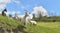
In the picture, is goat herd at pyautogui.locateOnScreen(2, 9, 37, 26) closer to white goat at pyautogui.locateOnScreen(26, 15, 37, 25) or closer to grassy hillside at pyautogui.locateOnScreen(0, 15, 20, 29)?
white goat at pyautogui.locateOnScreen(26, 15, 37, 25)

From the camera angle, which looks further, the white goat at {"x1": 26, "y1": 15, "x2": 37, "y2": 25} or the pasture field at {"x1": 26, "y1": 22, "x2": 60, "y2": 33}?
the pasture field at {"x1": 26, "y1": 22, "x2": 60, "y2": 33}

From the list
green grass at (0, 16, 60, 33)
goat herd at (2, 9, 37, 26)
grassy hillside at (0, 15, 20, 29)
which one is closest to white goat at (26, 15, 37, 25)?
goat herd at (2, 9, 37, 26)

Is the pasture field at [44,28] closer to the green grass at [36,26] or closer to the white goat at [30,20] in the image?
the green grass at [36,26]

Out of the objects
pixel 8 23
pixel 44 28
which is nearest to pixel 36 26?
pixel 44 28

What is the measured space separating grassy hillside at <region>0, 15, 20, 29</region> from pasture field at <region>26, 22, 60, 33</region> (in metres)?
0.62

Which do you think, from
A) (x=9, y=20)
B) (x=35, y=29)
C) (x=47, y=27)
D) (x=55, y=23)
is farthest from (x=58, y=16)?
(x=9, y=20)

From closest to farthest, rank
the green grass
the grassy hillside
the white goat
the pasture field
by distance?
1. the grassy hillside
2. the green grass
3. the white goat
4. the pasture field

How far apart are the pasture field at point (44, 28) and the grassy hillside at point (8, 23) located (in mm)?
624

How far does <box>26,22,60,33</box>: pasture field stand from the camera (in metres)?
10.4

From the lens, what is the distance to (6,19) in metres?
10.4

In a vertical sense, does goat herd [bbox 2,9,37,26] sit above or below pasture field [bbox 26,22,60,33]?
above

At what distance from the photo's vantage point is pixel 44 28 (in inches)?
429

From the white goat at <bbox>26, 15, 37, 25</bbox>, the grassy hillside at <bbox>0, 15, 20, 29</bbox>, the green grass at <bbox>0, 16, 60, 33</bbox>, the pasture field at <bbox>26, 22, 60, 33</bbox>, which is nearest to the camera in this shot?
the grassy hillside at <bbox>0, 15, 20, 29</bbox>

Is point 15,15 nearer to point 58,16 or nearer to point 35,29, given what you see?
point 35,29
